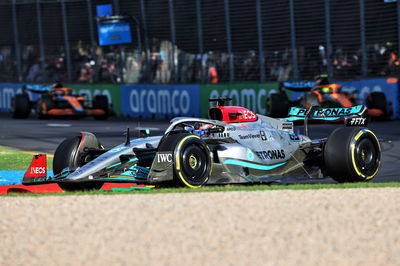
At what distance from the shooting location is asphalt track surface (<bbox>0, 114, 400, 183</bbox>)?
47.8 ft

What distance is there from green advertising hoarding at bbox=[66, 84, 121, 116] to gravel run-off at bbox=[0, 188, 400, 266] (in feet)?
67.6

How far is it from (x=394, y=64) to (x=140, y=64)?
9.72 meters

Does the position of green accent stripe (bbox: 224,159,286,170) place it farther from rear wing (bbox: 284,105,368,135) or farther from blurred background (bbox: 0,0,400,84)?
blurred background (bbox: 0,0,400,84)

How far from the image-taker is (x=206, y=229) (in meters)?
7.70

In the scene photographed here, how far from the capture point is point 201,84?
27.8m

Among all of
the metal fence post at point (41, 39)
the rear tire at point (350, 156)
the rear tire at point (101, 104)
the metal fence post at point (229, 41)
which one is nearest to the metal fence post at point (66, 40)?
the metal fence post at point (41, 39)

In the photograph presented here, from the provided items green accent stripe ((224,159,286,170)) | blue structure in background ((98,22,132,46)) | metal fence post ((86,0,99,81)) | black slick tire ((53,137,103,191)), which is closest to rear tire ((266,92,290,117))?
blue structure in background ((98,22,132,46))

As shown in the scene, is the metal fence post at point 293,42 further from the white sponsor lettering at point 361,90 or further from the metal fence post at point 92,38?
the metal fence post at point 92,38

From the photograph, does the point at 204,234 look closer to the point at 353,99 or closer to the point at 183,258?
the point at 183,258

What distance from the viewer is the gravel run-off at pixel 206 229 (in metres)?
6.83

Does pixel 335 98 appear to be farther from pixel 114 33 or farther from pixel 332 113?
pixel 114 33

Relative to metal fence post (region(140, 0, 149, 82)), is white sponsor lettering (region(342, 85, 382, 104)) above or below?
below

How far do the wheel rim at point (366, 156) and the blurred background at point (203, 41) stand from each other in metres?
11.9

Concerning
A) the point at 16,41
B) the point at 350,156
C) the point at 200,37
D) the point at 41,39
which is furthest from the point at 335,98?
the point at 16,41
